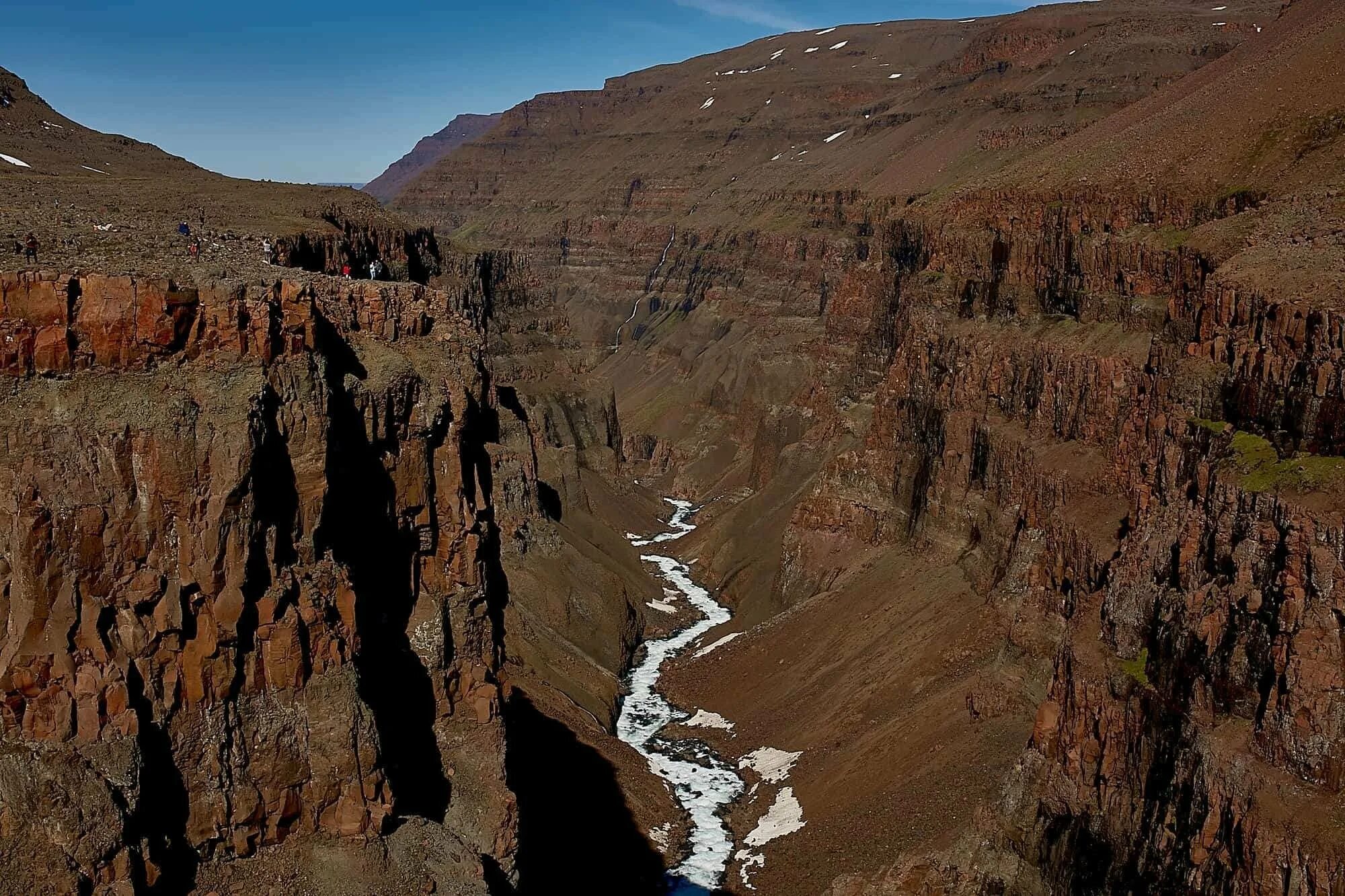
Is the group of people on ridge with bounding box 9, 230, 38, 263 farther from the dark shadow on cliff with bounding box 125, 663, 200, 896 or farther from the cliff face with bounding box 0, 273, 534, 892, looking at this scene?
the dark shadow on cliff with bounding box 125, 663, 200, 896

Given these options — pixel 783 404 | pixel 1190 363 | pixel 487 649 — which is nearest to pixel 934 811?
pixel 1190 363

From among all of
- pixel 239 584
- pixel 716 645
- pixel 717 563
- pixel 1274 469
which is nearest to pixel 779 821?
pixel 716 645

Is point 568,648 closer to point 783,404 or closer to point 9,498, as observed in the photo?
point 9,498

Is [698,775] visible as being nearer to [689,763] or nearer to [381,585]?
[689,763]

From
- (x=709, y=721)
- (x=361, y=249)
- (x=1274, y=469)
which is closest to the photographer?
(x=1274, y=469)

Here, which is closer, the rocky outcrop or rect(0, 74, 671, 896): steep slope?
rect(0, 74, 671, 896): steep slope

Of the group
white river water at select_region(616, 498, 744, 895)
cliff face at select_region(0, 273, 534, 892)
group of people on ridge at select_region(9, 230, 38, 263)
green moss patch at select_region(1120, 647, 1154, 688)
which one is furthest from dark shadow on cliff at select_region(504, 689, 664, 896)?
green moss patch at select_region(1120, 647, 1154, 688)
